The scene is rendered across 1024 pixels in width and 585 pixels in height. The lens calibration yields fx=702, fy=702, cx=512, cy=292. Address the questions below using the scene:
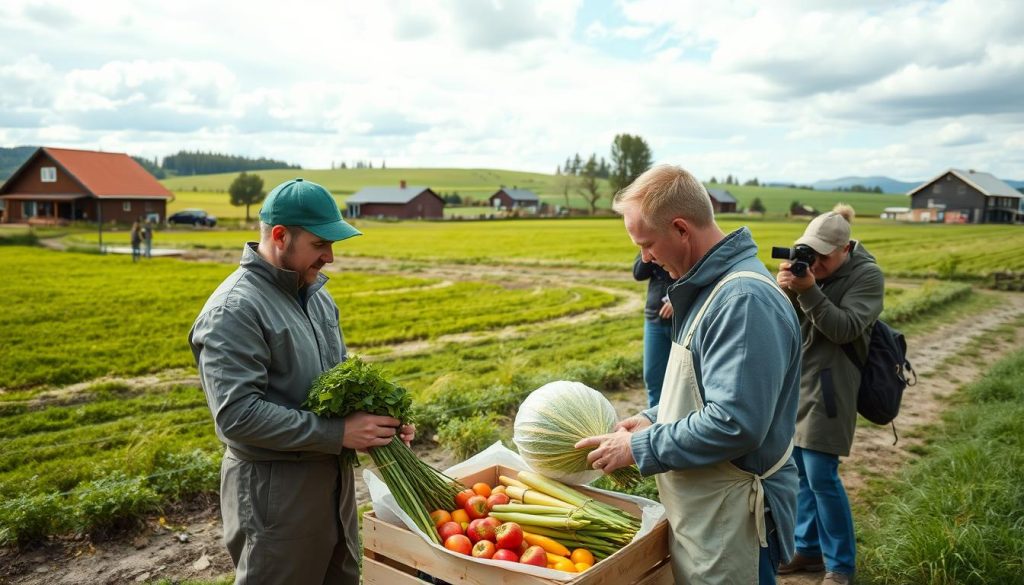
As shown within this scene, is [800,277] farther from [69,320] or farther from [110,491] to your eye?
[69,320]

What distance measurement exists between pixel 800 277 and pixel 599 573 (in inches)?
97.9

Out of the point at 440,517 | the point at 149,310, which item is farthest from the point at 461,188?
the point at 440,517

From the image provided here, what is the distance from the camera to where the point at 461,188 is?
144 meters

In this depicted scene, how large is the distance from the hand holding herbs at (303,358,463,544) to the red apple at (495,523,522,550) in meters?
0.30

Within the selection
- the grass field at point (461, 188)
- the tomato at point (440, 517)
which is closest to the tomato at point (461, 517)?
the tomato at point (440, 517)

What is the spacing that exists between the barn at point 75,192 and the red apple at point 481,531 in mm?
60613

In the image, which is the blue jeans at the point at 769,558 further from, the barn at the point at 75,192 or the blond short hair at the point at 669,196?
the barn at the point at 75,192

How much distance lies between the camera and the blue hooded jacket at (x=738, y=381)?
268 cm

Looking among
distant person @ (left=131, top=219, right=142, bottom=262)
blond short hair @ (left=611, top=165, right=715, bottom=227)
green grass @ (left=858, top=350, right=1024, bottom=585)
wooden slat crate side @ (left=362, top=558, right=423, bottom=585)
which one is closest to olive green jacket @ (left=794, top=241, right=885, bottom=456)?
green grass @ (left=858, top=350, right=1024, bottom=585)

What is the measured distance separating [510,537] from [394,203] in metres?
90.1

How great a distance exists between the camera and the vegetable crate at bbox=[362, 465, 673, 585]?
2.97 metres

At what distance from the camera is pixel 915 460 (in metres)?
7.33

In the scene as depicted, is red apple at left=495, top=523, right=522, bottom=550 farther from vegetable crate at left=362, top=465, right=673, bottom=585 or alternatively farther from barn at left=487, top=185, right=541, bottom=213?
barn at left=487, top=185, right=541, bottom=213

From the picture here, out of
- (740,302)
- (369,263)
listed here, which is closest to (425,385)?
(740,302)
